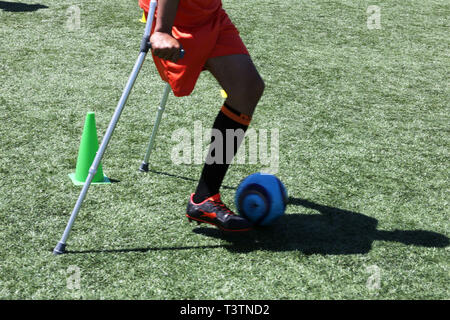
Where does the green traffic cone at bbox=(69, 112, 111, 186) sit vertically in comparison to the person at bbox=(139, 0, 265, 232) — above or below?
below

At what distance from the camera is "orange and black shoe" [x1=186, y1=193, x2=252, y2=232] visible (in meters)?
3.05

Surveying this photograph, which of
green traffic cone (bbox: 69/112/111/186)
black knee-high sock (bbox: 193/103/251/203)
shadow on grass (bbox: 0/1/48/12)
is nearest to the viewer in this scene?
black knee-high sock (bbox: 193/103/251/203)

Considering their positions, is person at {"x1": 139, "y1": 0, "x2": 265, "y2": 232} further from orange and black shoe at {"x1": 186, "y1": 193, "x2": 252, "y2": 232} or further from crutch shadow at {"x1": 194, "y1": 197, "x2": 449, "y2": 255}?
crutch shadow at {"x1": 194, "y1": 197, "x2": 449, "y2": 255}

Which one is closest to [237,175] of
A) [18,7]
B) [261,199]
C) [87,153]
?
[261,199]

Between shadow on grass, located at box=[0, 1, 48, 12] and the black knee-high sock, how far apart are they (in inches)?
218

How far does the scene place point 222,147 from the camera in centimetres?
310

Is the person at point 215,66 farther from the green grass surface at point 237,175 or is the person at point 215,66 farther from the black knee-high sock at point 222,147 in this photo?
the green grass surface at point 237,175

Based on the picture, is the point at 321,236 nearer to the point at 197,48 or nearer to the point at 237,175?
the point at 237,175

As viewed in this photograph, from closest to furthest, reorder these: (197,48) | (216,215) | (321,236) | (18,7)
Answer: (197,48) < (216,215) < (321,236) < (18,7)

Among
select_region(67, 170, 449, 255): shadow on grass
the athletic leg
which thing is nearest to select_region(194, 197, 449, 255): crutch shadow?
select_region(67, 170, 449, 255): shadow on grass

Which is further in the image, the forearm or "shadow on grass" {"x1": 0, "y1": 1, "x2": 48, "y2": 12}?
"shadow on grass" {"x1": 0, "y1": 1, "x2": 48, "y2": 12}

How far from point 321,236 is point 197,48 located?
1.22 m

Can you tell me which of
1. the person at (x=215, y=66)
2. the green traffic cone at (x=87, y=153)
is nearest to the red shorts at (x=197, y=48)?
the person at (x=215, y=66)

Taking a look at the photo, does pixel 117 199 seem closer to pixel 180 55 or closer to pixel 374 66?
pixel 180 55
